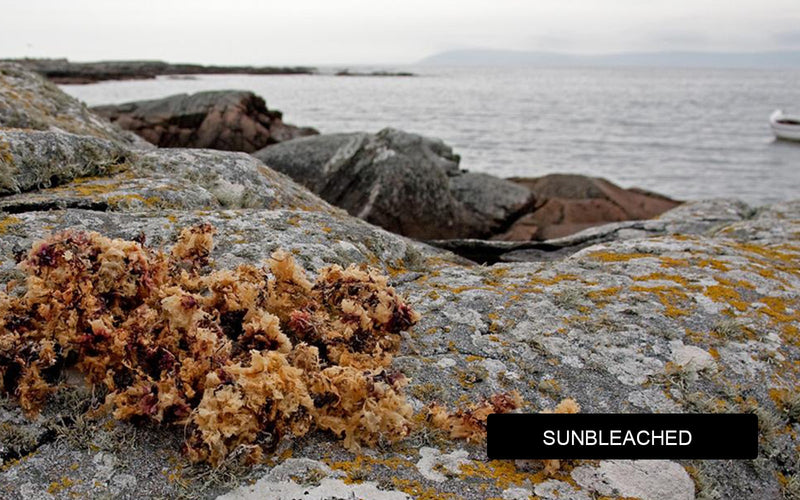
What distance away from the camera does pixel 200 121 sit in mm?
29672

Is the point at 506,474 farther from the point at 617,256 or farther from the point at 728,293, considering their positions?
the point at 617,256

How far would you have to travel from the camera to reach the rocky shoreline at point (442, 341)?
2.31m

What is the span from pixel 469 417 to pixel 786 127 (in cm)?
5214

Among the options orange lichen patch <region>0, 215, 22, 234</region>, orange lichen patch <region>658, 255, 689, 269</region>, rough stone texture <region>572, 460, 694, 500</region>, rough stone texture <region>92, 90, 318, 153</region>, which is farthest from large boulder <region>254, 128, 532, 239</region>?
rough stone texture <region>92, 90, 318, 153</region>

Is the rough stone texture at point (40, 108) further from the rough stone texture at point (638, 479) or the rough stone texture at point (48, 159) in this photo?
the rough stone texture at point (638, 479)

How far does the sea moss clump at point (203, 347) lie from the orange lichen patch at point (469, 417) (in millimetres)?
175

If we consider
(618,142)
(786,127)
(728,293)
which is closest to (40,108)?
(728,293)

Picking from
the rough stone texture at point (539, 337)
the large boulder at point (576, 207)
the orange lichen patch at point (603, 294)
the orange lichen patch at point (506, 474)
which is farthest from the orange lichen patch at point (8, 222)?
the large boulder at point (576, 207)

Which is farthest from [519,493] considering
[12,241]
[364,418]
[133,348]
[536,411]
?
[12,241]

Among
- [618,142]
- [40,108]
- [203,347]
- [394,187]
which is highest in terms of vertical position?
[40,108]

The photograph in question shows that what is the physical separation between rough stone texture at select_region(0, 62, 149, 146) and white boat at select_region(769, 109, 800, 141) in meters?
50.1

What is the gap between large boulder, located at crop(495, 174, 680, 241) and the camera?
16297 mm

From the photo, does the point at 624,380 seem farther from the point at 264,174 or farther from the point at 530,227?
the point at 530,227

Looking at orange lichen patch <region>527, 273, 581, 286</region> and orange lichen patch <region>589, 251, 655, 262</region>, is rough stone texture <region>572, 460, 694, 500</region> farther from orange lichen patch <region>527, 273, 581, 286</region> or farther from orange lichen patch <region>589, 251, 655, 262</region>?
orange lichen patch <region>589, 251, 655, 262</region>
